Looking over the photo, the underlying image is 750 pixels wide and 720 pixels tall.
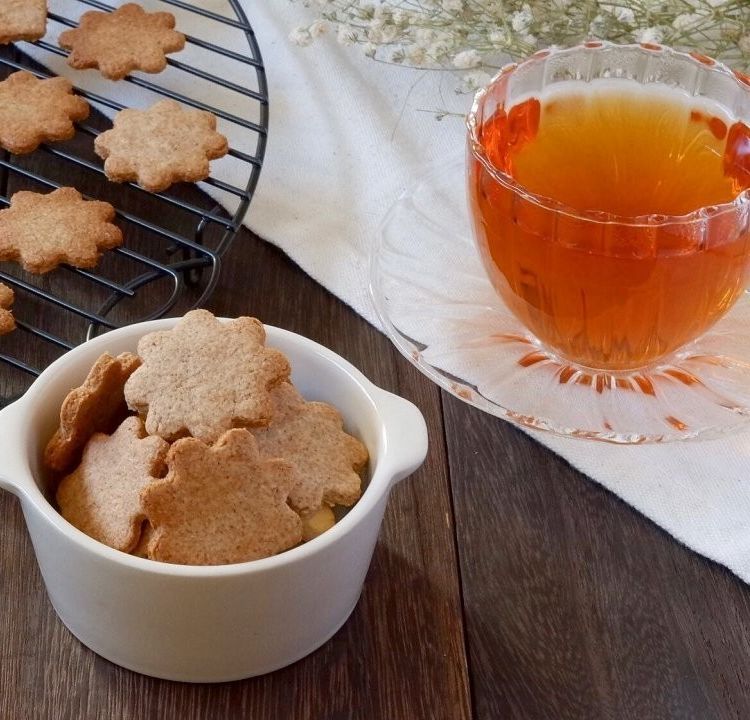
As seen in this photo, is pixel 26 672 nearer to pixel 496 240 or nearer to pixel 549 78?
pixel 496 240

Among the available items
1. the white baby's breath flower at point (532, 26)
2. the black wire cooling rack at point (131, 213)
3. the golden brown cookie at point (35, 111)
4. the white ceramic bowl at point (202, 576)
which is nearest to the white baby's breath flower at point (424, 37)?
the white baby's breath flower at point (532, 26)

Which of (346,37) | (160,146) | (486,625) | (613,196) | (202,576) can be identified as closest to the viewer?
(202,576)

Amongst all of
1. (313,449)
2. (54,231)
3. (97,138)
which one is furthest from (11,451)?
(97,138)

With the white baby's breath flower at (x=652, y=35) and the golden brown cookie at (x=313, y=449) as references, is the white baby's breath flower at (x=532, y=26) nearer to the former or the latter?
the white baby's breath flower at (x=652, y=35)

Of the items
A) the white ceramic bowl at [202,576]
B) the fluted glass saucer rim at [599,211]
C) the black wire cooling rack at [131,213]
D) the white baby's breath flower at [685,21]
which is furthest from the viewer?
the white baby's breath flower at [685,21]

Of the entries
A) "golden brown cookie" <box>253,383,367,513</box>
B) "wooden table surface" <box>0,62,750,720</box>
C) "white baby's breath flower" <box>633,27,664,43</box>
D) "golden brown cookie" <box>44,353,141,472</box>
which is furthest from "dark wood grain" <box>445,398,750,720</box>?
"white baby's breath flower" <box>633,27,664,43</box>

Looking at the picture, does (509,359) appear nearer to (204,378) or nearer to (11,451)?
(204,378)

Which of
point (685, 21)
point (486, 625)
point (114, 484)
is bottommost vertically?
point (486, 625)

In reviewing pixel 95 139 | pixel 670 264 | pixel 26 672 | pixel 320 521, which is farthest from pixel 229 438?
pixel 95 139
